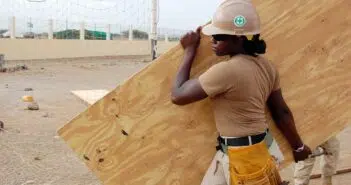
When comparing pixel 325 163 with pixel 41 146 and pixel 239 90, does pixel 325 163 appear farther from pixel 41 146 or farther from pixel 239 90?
pixel 41 146

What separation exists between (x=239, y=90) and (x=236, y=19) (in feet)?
1.06

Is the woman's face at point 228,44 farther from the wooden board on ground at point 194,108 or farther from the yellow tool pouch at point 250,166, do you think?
the yellow tool pouch at point 250,166

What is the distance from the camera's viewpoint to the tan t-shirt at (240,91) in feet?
7.76

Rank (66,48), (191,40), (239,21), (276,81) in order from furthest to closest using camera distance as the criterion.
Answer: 1. (66,48)
2. (191,40)
3. (276,81)
4. (239,21)

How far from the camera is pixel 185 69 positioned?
2.66 meters

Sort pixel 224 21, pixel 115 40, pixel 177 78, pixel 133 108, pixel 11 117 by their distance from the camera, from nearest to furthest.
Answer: pixel 224 21, pixel 177 78, pixel 133 108, pixel 11 117, pixel 115 40

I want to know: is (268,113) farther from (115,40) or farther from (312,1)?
(115,40)

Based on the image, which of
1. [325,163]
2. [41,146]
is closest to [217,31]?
[325,163]

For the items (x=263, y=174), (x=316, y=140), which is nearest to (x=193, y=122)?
(x=263, y=174)

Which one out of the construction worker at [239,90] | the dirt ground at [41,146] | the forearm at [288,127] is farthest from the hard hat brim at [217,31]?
Result: the dirt ground at [41,146]

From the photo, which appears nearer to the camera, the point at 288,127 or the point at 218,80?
the point at 218,80

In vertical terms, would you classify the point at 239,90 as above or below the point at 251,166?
above

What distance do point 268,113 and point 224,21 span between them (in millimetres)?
686

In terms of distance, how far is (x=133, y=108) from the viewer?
9.28ft
